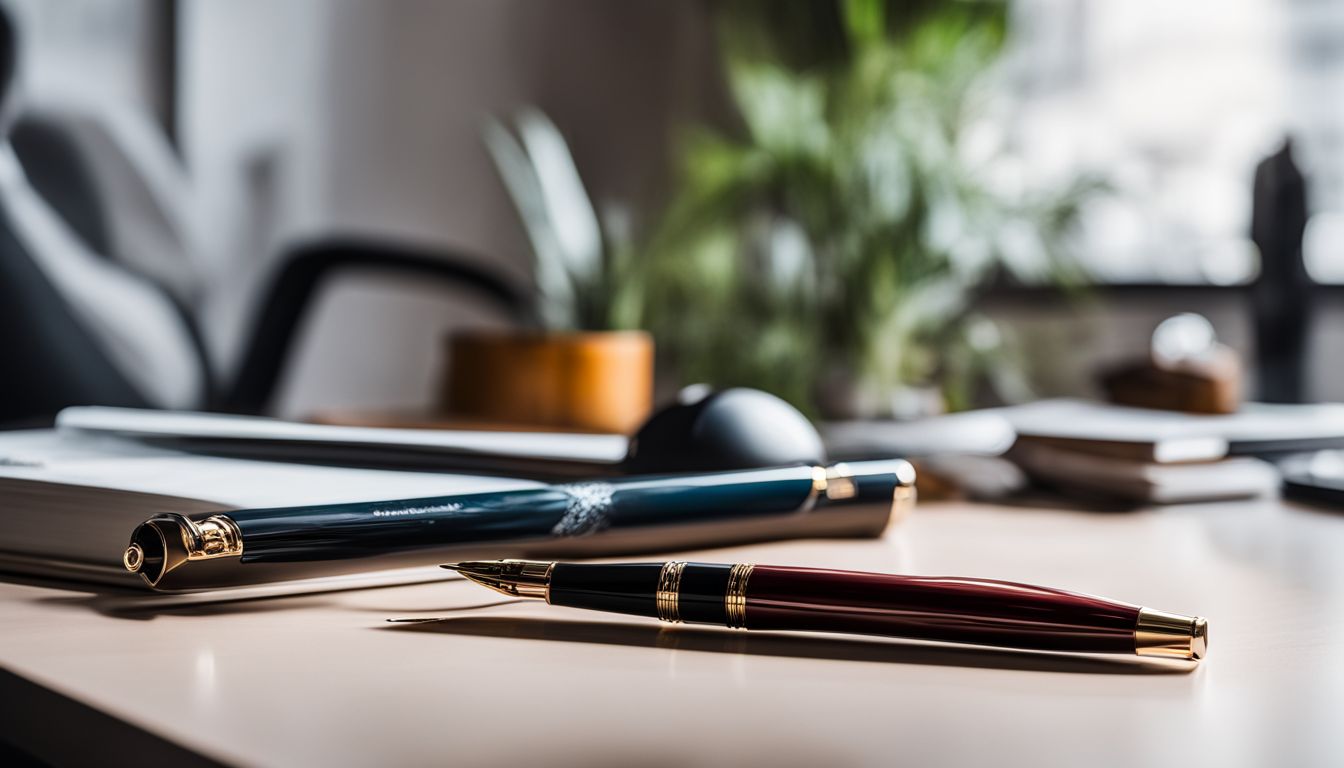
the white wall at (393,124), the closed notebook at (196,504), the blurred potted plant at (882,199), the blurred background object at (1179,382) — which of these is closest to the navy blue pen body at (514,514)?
the closed notebook at (196,504)

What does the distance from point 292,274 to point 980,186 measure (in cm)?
73

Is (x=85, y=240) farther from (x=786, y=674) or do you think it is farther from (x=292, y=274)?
(x=786, y=674)

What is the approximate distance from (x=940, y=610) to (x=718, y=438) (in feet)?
0.62

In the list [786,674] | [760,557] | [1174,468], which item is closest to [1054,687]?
[786,674]

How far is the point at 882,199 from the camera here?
127 cm

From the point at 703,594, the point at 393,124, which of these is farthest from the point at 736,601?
the point at 393,124

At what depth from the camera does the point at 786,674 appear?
0.27m

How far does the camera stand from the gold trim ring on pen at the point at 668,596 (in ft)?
0.98

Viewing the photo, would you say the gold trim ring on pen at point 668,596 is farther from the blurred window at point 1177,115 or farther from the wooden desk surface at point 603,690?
the blurred window at point 1177,115

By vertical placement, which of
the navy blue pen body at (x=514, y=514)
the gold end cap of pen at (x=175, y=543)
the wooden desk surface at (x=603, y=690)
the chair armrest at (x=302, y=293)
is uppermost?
the chair armrest at (x=302, y=293)

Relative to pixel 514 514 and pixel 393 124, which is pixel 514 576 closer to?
pixel 514 514

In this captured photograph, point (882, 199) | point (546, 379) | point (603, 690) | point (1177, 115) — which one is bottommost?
point (603, 690)

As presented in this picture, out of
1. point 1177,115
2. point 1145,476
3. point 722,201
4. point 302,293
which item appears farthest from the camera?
point 1177,115

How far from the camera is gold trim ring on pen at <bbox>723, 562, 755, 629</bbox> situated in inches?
11.5
